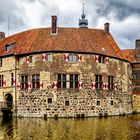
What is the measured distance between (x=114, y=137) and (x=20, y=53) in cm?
1930

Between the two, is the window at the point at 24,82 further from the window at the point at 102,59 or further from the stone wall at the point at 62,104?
the window at the point at 102,59

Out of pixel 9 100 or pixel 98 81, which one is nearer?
pixel 98 81

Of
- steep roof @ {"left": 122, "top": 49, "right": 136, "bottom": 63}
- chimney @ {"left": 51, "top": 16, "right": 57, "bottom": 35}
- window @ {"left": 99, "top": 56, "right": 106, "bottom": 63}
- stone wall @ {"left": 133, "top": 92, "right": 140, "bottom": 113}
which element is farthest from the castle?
→ steep roof @ {"left": 122, "top": 49, "right": 136, "bottom": 63}

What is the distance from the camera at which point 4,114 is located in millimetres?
36344

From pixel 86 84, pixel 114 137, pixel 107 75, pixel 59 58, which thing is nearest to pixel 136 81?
pixel 107 75

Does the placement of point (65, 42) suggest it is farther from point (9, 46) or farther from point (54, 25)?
point (9, 46)

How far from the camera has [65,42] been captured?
35.1 meters

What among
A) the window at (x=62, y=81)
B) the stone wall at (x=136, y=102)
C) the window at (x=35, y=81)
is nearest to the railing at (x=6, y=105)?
the window at (x=35, y=81)

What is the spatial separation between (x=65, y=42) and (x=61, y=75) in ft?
13.2

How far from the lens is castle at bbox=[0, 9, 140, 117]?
33.4 meters

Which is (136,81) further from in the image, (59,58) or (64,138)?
(64,138)

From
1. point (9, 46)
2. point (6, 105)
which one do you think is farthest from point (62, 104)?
point (9, 46)

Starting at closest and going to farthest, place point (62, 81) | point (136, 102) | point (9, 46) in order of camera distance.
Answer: point (62, 81) → point (9, 46) → point (136, 102)

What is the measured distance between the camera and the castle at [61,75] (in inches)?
1314
